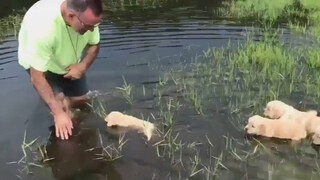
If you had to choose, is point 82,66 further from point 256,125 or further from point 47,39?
point 256,125

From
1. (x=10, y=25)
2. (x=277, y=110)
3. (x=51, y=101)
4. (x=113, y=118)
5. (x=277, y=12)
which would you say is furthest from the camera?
(x=277, y=12)

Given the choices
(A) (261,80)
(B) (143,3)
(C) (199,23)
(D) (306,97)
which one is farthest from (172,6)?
(D) (306,97)

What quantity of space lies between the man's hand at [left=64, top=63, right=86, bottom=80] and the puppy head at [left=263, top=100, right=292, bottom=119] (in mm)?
2475

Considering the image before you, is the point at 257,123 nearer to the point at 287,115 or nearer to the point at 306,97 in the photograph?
the point at 287,115

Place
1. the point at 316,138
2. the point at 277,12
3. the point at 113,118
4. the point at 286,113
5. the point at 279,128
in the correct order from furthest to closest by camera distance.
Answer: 1. the point at 277,12
2. the point at 113,118
3. the point at 286,113
4. the point at 279,128
5. the point at 316,138

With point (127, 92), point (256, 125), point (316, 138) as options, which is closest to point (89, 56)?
point (127, 92)

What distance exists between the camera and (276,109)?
18.7 feet

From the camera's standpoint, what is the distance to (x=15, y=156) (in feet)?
17.0

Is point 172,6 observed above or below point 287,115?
above

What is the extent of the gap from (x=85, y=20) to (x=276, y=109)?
2665 millimetres

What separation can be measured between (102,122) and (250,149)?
2044 millimetres

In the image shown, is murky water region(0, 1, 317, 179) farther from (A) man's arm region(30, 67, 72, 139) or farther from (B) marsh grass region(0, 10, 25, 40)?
(B) marsh grass region(0, 10, 25, 40)

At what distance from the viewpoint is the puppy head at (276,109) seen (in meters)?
5.61

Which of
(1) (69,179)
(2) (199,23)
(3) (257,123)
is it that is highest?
(2) (199,23)
